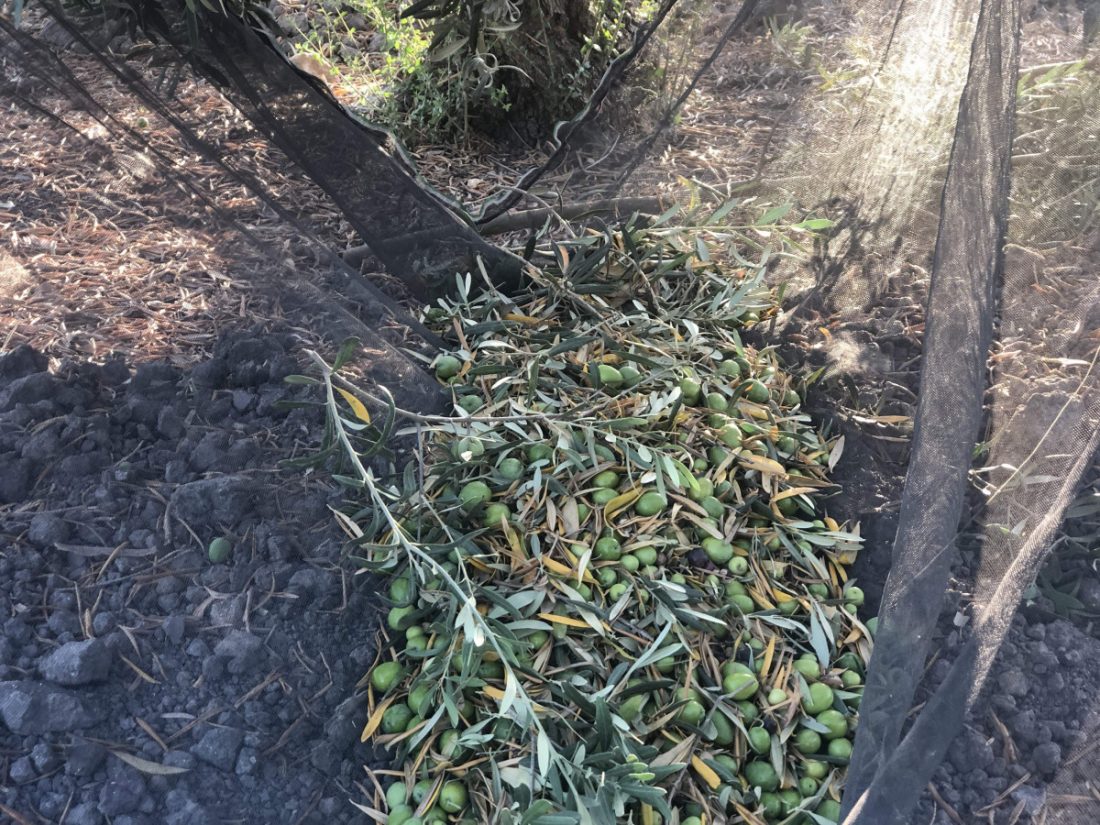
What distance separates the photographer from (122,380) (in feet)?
6.31

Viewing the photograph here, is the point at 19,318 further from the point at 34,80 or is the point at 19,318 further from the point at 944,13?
the point at 944,13

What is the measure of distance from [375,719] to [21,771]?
605mm

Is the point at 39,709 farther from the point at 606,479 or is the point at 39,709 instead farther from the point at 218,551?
the point at 606,479

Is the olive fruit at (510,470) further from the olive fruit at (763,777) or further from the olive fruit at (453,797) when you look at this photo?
the olive fruit at (763,777)

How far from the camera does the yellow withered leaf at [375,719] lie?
1705mm

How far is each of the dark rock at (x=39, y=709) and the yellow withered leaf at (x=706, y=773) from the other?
1.12 metres

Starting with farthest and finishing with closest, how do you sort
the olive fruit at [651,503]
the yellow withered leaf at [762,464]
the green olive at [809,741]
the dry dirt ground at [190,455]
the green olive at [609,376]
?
the green olive at [609,376] < the yellow withered leaf at [762,464] < the olive fruit at [651,503] < the green olive at [809,741] < the dry dirt ground at [190,455]

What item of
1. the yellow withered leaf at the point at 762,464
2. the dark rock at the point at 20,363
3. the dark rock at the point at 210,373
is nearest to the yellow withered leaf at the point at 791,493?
the yellow withered leaf at the point at 762,464

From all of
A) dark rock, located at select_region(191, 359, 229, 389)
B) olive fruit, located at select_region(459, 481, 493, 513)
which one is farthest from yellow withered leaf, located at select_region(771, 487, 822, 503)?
dark rock, located at select_region(191, 359, 229, 389)

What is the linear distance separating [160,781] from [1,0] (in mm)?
1446

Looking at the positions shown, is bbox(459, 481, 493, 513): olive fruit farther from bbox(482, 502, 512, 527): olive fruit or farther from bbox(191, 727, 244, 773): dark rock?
bbox(191, 727, 244, 773): dark rock

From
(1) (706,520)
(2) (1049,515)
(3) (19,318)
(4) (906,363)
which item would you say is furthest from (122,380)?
(2) (1049,515)

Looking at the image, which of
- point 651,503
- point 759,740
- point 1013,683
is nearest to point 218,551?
point 651,503

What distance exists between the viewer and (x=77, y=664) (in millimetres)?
1581
